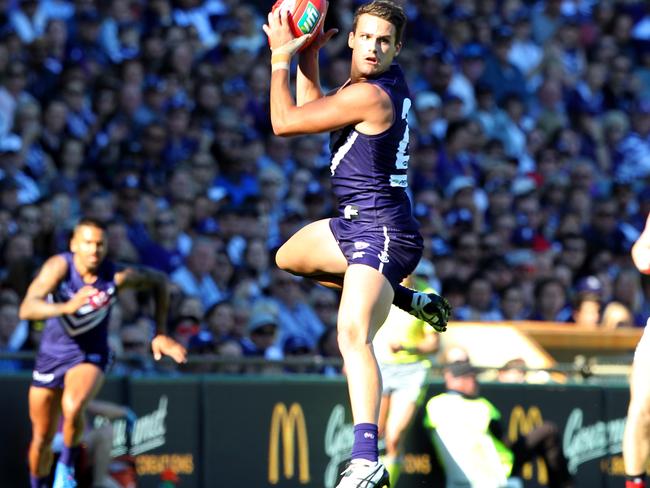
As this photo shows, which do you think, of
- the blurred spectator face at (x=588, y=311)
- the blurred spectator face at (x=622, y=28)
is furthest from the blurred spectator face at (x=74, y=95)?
the blurred spectator face at (x=622, y=28)

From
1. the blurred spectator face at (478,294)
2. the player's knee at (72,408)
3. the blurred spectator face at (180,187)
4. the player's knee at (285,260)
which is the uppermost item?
the blurred spectator face at (180,187)

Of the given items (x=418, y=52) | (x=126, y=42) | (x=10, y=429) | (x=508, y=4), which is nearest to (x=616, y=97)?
(x=508, y=4)

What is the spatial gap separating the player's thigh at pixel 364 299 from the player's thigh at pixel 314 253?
0.76ft

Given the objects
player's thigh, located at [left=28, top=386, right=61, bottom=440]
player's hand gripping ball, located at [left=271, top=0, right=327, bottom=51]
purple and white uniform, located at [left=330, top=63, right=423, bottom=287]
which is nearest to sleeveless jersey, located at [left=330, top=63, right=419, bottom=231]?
purple and white uniform, located at [left=330, top=63, right=423, bottom=287]

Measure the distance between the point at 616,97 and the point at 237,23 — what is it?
677 centimetres

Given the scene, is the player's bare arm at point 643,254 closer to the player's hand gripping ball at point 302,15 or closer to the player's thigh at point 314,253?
the player's thigh at point 314,253

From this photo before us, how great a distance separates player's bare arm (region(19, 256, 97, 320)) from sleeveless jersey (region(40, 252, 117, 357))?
0.10 meters

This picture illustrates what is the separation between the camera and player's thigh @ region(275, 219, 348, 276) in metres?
7.94

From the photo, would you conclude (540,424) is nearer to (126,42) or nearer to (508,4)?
(126,42)

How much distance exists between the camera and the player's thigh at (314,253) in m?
7.94

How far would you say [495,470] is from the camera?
39.7ft

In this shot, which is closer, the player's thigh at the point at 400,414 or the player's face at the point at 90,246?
the player's face at the point at 90,246

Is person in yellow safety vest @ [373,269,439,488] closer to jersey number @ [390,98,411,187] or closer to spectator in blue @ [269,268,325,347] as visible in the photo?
spectator in blue @ [269,268,325,347]

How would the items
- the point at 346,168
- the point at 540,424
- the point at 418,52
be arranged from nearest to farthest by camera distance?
the point at 346,168
the point at 540,424
the point at 418,52
